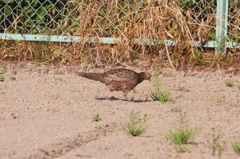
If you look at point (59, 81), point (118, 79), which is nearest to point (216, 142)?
point (118, 79)

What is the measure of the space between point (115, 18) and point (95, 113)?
3.57 m

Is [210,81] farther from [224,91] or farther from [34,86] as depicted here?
[34,86]

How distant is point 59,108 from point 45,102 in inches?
12.9

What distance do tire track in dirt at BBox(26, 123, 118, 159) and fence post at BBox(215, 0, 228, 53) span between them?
3.93 metres

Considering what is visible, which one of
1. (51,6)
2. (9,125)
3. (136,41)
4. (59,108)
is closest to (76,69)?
(136,41)

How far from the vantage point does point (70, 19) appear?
936 cm

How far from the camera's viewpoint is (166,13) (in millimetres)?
8797

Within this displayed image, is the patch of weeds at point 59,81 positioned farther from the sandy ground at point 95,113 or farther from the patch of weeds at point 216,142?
the patch of weeds at point 216,142

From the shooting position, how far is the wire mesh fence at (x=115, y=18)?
8672 millimetres

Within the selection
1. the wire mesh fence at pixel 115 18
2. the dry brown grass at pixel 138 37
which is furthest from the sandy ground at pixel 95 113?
the wire mesh fence at pixel 115 18

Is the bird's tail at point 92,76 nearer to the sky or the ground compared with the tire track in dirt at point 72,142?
nearer to the sky

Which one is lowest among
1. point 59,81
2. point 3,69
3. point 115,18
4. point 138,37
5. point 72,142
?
point 72,142

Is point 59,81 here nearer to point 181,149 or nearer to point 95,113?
point 95,113

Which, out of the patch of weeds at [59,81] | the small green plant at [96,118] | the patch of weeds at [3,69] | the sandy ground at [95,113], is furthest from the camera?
the patch of weeds at [3,69]
